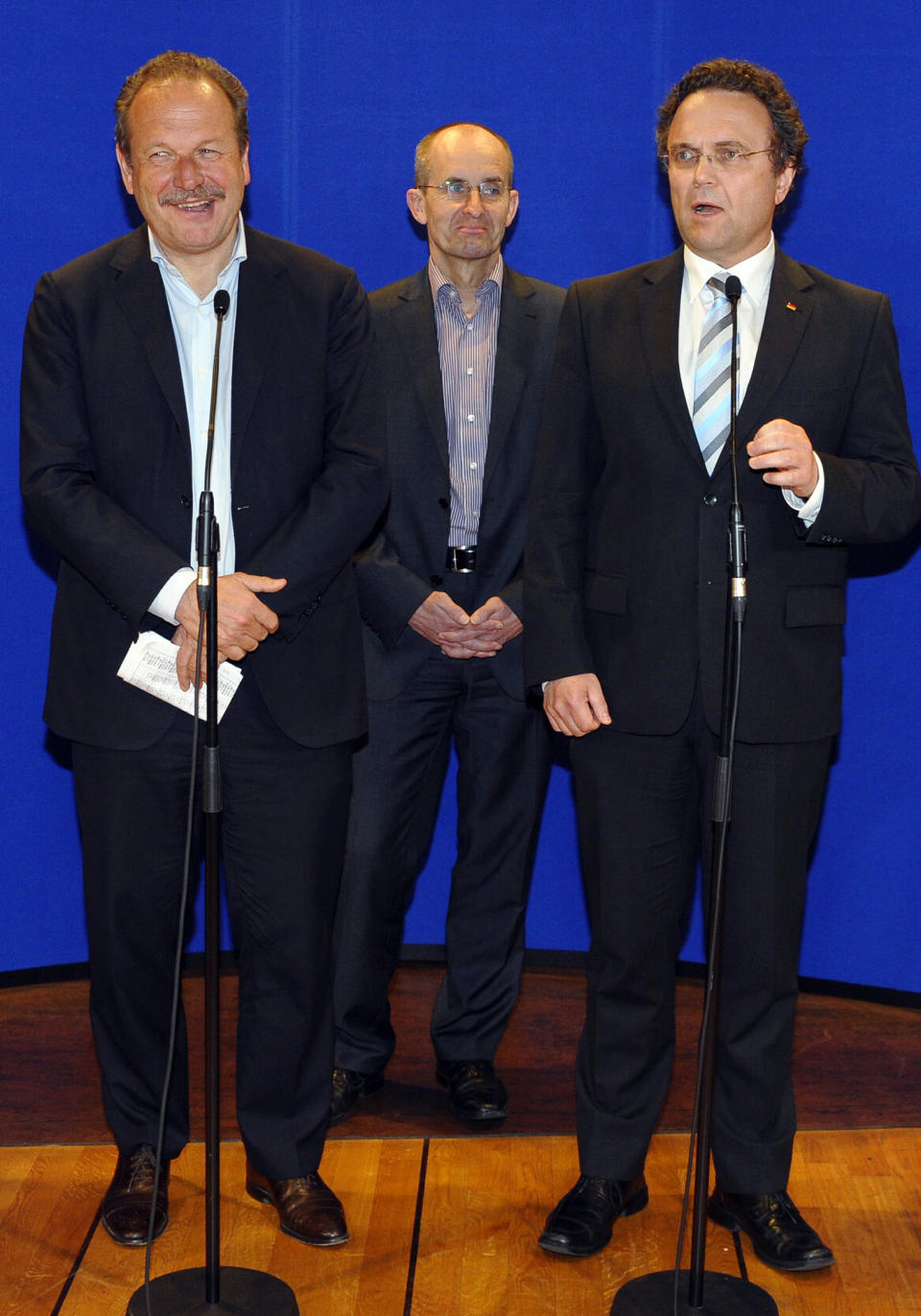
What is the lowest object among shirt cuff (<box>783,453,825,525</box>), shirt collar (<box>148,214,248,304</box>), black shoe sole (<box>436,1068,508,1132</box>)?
black shoe sole (<box>436,1068,508,1132</box>)

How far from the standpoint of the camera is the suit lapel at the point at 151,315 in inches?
105

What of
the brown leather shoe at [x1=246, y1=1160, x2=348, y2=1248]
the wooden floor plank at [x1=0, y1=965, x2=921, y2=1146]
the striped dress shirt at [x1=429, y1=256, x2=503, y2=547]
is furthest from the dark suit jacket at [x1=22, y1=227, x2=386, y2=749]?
the wooden floor plank at [x1=0, y1=965, x2=921, y2=1146]

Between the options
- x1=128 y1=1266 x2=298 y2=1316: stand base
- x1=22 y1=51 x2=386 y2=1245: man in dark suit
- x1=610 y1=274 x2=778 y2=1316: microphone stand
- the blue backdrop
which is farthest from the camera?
the blue backdrop

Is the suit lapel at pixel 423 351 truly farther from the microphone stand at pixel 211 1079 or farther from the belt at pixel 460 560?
the microphone stand at pixel 211 1079

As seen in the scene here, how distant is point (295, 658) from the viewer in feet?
9.06

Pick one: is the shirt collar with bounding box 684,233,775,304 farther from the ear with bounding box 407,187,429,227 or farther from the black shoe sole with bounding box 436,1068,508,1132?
the black shoe sole with bounding box 436,1068,508,1132

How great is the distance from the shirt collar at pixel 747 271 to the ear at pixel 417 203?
0.91m

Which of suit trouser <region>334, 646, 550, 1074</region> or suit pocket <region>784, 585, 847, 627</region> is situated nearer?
suit pocket <region>784, 585, 847, 627</region>

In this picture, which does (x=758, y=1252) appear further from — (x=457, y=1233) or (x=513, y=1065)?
(x=513, y=1065)

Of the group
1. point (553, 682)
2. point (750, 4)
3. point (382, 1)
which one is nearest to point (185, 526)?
point (553, 682)

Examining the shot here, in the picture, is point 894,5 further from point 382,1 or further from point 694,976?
point 694,976

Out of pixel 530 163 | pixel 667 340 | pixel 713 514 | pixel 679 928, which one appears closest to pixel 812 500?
pixel 713 514

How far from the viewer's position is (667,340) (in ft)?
9.02

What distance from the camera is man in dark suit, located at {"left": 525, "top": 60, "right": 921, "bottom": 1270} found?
269 cm
